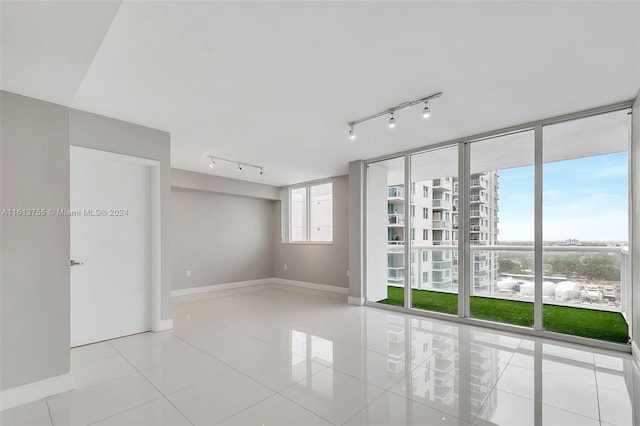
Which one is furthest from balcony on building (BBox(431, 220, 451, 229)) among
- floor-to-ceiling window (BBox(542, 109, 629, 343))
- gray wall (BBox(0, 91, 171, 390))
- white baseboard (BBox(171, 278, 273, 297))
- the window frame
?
white baseboard (BBox(171, 278, 273, 297))

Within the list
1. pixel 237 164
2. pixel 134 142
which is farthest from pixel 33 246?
pixel 237 164

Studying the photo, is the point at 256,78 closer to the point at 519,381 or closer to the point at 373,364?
the point at 373,364

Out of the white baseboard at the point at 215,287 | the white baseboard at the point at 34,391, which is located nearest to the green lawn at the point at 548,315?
the white baseboard at the point at 215,287

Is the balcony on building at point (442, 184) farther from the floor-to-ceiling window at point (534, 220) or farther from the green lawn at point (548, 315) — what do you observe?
the green lawn at point (548, 315)

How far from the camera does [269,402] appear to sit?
2186 mm

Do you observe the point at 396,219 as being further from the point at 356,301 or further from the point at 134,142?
the point at 134,142

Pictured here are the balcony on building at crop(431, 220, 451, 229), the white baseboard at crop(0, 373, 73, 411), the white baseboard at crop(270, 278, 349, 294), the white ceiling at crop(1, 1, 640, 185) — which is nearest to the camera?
the white ceiling at crop(1, 1, 640, 185)

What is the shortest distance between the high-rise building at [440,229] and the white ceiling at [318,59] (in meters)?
1.12

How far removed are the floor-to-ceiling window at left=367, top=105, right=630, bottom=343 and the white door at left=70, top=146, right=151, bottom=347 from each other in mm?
3918

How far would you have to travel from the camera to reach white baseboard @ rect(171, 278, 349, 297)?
6375 mm

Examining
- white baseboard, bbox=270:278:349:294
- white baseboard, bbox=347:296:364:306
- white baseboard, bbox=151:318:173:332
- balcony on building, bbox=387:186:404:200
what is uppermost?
balcony on building, bbox=387:186:404:200

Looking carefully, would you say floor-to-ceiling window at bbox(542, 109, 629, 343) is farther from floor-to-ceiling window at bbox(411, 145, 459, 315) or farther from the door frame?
the door frame

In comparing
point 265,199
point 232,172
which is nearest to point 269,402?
point 232,172

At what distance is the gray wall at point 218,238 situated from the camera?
Answer: 20.9 feet
